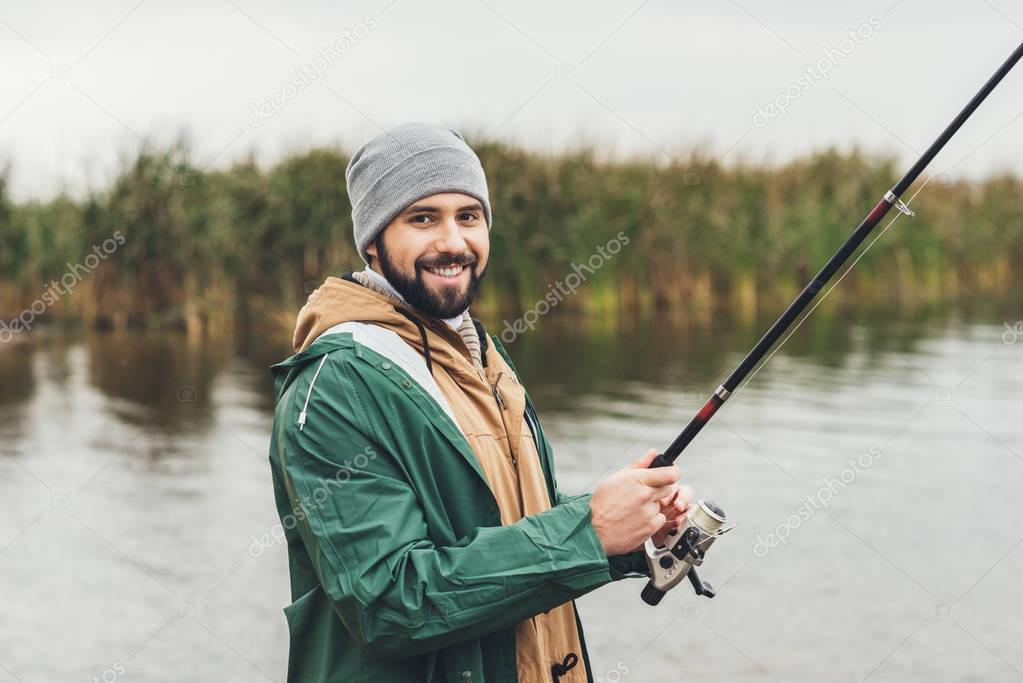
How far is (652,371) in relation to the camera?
14.6 m

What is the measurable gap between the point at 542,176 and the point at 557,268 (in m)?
1.46

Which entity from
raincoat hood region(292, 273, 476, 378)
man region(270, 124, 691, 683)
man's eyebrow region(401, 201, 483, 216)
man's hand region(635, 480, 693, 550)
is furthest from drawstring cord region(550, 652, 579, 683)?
man's eyebrow region(401, 201, 483, 216)

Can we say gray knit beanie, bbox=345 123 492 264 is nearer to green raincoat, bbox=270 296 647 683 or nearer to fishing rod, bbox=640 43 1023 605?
green raincoat, bbox=270 296 647 683

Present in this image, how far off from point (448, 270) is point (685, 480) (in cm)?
707

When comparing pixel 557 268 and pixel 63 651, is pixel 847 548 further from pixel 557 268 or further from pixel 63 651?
pixel 557 268

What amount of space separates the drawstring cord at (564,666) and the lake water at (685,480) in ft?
11.8

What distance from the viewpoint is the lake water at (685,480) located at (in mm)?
5957

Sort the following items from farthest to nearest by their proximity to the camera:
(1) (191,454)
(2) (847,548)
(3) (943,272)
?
(3) (943,272) < (1) (191,454) < (2) (847,548)

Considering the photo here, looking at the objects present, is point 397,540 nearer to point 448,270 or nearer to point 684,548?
point 448,270

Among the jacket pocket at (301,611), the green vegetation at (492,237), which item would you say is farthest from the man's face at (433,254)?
the green vegetation at (492,237)

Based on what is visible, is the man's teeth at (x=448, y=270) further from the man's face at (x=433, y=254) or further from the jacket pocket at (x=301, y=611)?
the jacket pocket at (x=301, y=611)

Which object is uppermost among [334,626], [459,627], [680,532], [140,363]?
[680,532]

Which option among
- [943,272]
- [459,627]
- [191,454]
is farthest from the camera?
[943,272]

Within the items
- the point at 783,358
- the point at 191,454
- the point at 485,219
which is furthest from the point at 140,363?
the point at 485,219
